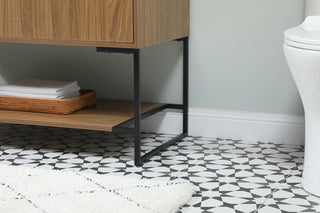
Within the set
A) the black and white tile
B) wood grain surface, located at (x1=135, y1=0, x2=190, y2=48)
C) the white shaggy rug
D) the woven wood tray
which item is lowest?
the black and white tile

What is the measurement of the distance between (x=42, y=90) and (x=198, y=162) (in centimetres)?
69

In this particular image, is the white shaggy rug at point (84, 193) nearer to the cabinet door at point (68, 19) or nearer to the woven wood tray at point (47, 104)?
the woven wood tray at point (47, 104)

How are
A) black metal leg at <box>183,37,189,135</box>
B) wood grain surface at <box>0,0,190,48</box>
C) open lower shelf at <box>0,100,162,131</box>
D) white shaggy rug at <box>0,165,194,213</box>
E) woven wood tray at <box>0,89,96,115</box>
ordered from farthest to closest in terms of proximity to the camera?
1. black metal leg at <box>183,37,189,135</box>
2. woven wood tray at <box>0,89,96,115</box>
3. open lower shelf at <box>0,100,162,131</box>
4. wood grain surface at <box>0,0,190,48</box>
5. white shaggy rug at <box>0,165,194,213</box>

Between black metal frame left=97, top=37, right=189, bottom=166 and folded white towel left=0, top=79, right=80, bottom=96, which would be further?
folded white towel left=0, top=79, right=80, bottom=96

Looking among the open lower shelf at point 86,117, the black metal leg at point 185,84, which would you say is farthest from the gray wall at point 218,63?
the open lower shelf at point 86,117

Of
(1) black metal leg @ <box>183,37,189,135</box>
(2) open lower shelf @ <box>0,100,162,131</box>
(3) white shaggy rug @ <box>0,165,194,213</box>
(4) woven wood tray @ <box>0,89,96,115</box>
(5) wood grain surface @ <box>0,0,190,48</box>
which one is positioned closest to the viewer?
(3) white shaggy rug @ <box>0,165,194,213</box>

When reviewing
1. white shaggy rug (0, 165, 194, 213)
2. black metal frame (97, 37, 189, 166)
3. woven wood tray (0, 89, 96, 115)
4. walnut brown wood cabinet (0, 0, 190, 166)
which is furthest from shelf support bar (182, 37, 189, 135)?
white shaggy rug (0, 165, 194, 213)

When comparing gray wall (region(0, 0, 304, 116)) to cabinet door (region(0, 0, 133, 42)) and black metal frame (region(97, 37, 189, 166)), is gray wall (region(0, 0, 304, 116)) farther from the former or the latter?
cabinet door (region(0, 0, 133, 42))

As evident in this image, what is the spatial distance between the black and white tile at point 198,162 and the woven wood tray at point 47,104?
0.16 metres

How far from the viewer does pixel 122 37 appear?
191cm

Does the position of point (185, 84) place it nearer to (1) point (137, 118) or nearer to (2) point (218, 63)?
(2) point (218, 63)

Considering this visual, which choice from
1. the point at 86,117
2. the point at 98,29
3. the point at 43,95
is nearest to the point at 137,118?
the point at 86,117

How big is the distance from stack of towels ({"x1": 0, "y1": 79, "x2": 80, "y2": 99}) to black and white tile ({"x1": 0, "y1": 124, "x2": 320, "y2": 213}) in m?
0.22

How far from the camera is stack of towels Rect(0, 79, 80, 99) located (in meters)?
2.20
